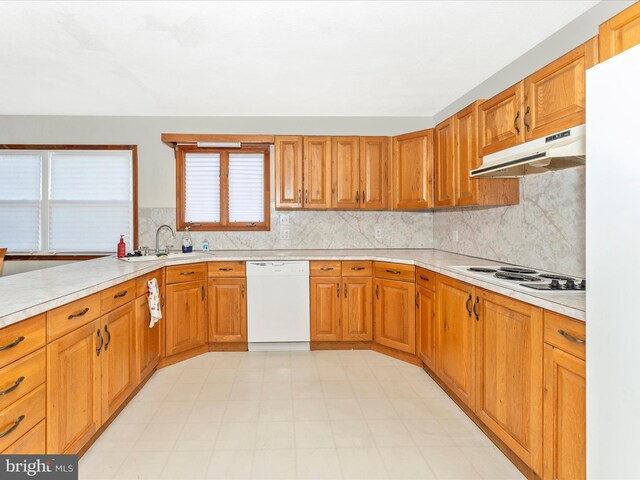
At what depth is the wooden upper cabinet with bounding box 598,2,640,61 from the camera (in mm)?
1266

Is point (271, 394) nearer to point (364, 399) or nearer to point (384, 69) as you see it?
point (364, 399)

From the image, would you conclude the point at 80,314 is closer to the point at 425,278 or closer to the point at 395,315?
the point at 425,278

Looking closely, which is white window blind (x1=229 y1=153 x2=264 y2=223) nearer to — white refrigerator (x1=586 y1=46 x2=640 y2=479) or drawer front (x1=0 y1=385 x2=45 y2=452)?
drawer front (x1=0 y1=385 x2=45 y2=452)

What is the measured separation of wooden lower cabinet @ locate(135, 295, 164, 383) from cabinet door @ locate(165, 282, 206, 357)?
15cm

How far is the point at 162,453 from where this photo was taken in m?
1.98

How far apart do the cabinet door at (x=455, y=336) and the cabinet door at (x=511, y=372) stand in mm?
85

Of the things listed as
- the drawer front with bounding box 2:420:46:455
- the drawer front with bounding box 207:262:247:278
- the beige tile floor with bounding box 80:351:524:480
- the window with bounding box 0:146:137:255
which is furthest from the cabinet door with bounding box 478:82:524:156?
the window with bounding box 0:146:137:255

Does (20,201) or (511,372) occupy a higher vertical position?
(20,201)

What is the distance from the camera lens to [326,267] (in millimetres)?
3590

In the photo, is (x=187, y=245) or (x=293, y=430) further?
(x=187, y=245)

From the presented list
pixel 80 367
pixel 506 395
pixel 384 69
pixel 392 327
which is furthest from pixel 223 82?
pixel 506 395

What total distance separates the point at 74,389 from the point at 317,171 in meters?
2.78

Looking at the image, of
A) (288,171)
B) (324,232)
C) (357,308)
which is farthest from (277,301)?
(288,171)

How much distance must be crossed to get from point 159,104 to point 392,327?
3124 millimetres
